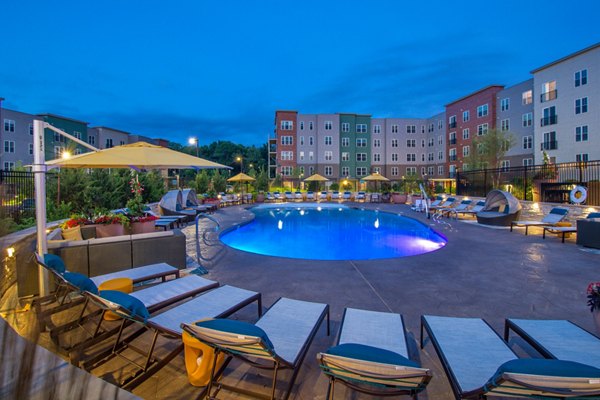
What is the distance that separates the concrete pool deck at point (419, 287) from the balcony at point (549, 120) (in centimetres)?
2265

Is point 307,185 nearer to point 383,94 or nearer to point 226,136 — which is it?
point 383,94

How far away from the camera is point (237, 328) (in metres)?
2.35

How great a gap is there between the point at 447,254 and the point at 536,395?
611 centimetres

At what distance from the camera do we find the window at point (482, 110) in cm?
3366

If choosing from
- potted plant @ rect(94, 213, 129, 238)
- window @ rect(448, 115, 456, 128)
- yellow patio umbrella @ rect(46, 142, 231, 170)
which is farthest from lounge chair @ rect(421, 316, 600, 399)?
window @ rect(448, 115, 456, 128)

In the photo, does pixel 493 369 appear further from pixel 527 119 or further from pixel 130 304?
pixel 527 119

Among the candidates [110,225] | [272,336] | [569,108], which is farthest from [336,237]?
[569,108]

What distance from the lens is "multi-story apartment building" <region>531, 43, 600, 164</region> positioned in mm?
22500

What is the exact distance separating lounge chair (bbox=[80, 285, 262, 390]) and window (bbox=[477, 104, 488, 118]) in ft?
124

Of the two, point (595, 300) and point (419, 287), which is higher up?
point (595, 300)

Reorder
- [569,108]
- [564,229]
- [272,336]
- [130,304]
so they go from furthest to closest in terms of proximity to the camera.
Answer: [569,108] < [564,229] < [272,336] < [130,304]

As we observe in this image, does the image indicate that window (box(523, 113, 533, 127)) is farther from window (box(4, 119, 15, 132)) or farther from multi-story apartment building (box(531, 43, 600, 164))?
window (box(4, 119, 15, 132))

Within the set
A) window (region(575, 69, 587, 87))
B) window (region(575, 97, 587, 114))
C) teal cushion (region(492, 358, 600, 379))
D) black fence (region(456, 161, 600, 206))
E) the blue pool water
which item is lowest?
the blue pool water

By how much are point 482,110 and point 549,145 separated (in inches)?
393
